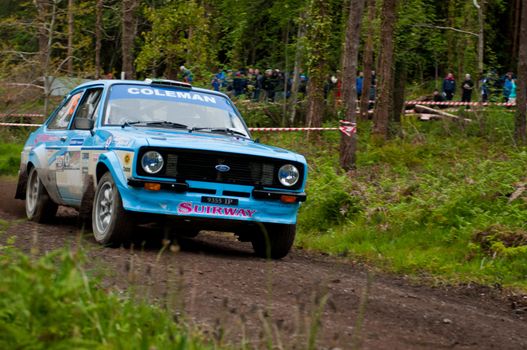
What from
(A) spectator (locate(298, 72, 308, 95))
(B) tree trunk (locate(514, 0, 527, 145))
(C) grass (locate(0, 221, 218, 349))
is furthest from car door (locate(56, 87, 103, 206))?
(A) spectator (locate(298, 72, 308, 95))

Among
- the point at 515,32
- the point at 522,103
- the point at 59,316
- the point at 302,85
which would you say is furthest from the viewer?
the point at 515,32

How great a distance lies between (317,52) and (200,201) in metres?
17.3

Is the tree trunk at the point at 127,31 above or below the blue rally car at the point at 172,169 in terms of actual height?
above

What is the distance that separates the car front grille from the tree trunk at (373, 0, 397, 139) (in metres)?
13.3

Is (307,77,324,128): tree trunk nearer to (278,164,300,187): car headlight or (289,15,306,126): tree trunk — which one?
(289,15,306,126): tree trunk

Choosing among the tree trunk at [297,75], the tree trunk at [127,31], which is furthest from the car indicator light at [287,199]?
the tree trunk at [297,75]

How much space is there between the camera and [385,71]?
22.9m

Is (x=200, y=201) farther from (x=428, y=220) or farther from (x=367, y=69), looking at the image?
(x=367, y=69)

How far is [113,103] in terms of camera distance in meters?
10.1

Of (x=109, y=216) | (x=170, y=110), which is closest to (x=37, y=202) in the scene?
(x=170, y=110)

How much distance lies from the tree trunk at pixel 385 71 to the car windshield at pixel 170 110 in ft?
39.5

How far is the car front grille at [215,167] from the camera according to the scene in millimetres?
8641

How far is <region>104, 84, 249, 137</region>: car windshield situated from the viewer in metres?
9.88

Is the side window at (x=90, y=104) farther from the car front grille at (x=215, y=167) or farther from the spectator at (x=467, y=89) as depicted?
the spectator at (x=467, y=89)
